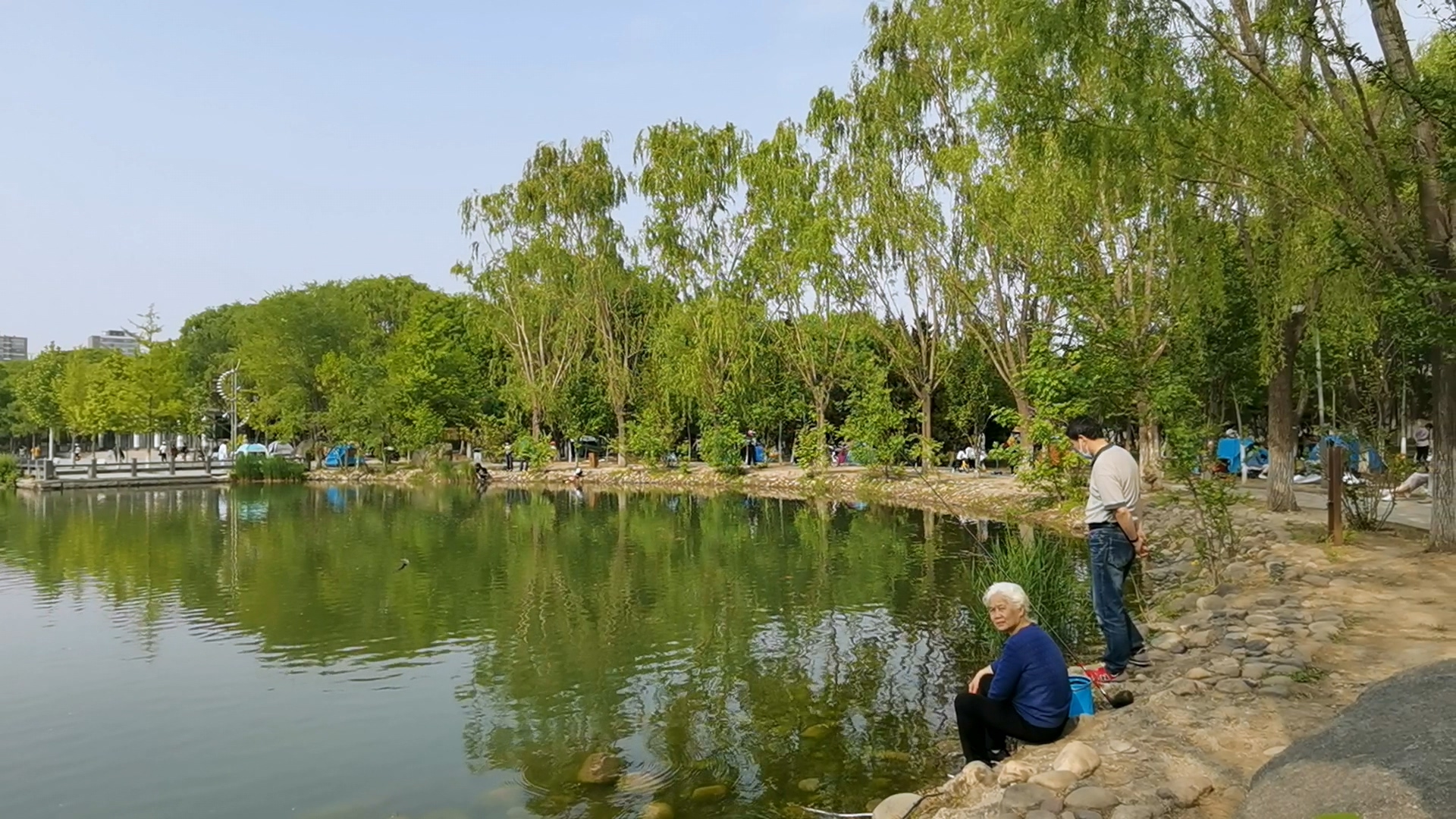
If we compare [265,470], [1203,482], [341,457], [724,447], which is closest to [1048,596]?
[1203,482]

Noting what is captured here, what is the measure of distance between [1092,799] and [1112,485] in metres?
2.32

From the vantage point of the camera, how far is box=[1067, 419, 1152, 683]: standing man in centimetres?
593

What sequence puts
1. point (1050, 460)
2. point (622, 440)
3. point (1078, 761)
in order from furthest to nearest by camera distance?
point (622, 440)
point (1050, 460)
point (1078, 761)

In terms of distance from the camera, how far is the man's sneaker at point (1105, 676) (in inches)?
243

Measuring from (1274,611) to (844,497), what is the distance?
1811cm

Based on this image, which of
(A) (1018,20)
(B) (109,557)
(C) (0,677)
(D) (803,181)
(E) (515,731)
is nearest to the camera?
(E) (515,731)

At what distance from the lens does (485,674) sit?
8.42m

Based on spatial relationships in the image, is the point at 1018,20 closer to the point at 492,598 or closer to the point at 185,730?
the point at 492,598

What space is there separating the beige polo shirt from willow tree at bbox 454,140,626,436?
29248mm

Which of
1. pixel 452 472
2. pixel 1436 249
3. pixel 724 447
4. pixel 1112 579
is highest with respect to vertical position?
pixel 1436 249

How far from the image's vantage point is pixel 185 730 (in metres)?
7.19

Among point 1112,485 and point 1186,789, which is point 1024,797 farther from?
point 1112,485

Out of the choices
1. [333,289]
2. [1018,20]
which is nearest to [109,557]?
[1018,20]

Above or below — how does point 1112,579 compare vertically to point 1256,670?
above
